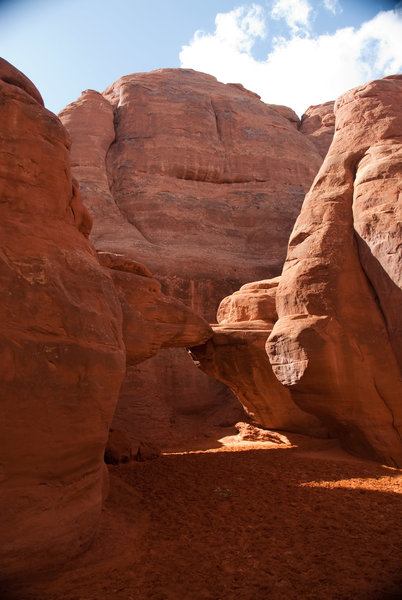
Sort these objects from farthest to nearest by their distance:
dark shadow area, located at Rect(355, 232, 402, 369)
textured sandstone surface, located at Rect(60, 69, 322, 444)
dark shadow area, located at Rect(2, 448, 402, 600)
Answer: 1. textured sandstone surface, located at Rect(60, 69, 322, 444)
2. dark shadow area, located at Rect(355, 232, 402, 369)
3. dark shadow area, located at Rect(2, 448, 402, 600)

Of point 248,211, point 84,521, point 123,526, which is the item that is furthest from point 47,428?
point 248,211

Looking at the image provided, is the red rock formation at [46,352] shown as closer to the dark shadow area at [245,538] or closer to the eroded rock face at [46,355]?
the eroded rock face at [46,355]

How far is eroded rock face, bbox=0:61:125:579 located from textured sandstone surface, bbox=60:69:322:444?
10.6m

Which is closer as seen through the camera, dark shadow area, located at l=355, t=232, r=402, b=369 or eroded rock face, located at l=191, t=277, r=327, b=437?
dark shadow area, located at l=355, t=232, r=402, b=369

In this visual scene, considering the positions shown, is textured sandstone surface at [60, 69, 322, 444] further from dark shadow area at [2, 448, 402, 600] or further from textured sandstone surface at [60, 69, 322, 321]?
dark shadow area at [2, 448, 402, 600]

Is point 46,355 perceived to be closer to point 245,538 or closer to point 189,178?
point 245,538

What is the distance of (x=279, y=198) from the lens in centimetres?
2227

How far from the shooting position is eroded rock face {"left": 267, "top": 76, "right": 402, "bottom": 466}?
7742 mm

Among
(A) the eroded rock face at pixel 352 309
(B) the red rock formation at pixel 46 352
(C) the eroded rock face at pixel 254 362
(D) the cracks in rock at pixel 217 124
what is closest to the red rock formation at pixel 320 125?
(D) the cracks in rock at pixel 217 124

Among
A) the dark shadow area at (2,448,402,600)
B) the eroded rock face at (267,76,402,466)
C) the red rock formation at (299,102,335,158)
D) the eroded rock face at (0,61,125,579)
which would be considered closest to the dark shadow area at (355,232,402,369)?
the eroded rock face at (267,76,402,466)

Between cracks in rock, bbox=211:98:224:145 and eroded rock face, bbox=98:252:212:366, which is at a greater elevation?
cracks in rock, bbox=211:98:224:145

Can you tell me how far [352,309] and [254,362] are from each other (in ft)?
9.23

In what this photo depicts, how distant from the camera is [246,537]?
496 centimetres

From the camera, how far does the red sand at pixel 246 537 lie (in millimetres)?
3852
